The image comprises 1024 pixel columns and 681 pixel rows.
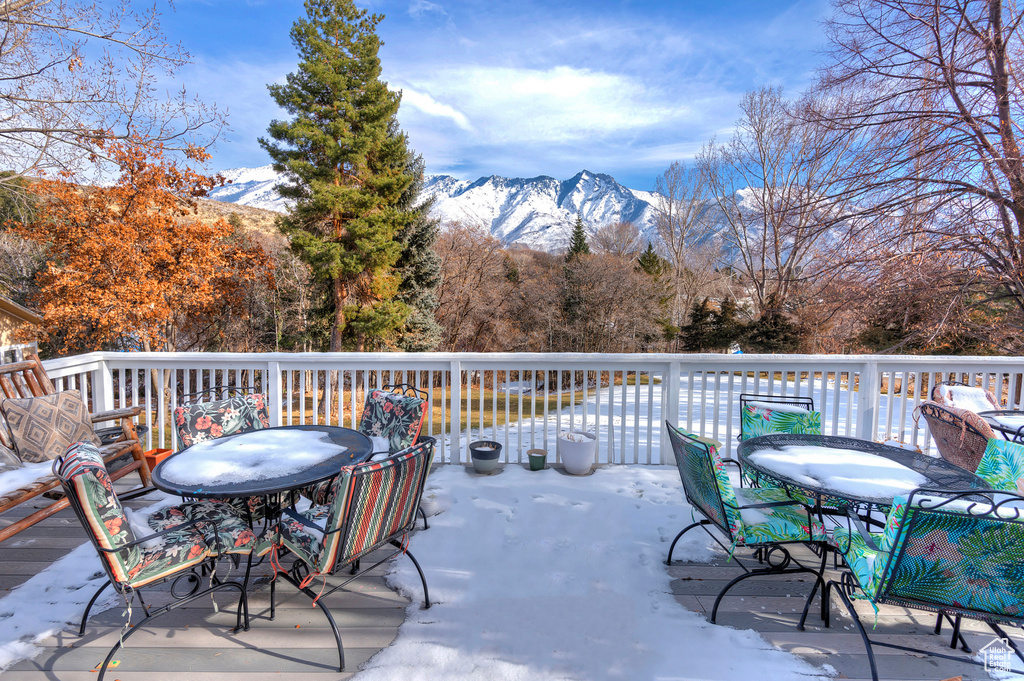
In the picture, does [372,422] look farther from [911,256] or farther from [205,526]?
[911,256]

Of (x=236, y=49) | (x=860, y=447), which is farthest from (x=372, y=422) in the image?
(x=236, y=49)

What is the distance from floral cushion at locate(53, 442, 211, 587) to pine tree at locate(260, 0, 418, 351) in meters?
10.0

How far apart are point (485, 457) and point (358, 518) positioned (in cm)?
207

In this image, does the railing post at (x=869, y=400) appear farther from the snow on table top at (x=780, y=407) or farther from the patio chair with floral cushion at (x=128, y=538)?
Answer: the patio chair with floral cushion at (x=128, y=538)

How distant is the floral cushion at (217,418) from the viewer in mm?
2789

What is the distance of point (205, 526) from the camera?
6.70ft

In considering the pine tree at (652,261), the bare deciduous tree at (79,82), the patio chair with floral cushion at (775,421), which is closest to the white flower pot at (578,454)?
the patio chair with floral cushion at (775,421)

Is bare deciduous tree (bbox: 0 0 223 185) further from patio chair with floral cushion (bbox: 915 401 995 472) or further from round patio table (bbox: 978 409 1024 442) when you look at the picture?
round patio table (bbox: 978 409 1024 442)

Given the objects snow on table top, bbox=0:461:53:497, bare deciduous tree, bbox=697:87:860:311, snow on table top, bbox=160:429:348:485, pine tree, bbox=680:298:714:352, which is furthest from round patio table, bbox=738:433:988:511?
pine tree, bbox=680:298:714:352

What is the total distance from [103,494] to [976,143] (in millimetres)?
7629

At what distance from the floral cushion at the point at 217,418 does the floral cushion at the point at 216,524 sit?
571mm

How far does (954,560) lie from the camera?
1475mm

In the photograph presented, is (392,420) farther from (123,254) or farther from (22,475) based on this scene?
(123,254)

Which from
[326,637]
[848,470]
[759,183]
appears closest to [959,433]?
[848,470]
